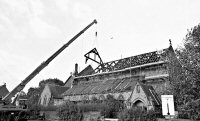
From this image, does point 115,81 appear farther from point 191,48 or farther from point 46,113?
point 191,48

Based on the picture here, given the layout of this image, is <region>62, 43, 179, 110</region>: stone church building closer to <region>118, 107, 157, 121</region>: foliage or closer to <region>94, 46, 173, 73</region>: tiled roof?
<region>94, 46, 173, 73</region>: tiled roof

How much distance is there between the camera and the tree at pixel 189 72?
19.0 metres

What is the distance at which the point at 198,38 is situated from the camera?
67.1 ft

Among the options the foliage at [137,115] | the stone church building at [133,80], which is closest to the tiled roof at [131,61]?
the stone church building at [133,80]

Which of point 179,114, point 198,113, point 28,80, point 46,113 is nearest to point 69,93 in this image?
point 46,113

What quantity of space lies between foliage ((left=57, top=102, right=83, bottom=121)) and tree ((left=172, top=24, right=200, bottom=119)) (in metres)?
11.6

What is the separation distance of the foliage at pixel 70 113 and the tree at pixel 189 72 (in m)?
11.6

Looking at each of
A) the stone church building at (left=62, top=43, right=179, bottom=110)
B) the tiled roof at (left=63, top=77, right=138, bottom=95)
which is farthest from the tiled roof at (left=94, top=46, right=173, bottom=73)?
the tiled roof at (left=63, top=77, right=138, bottom=95)

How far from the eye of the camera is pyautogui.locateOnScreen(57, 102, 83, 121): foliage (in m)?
25.1

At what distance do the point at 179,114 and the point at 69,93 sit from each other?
27.2 meters

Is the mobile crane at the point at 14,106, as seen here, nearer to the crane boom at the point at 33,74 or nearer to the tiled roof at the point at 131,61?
the crane boom at the point at 33,74

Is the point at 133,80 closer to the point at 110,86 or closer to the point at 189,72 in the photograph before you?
the point at 110,86

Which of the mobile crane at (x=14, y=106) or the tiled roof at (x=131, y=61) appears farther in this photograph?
the tiled roof at (x=131, y=61)

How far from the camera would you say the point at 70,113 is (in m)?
25.8
